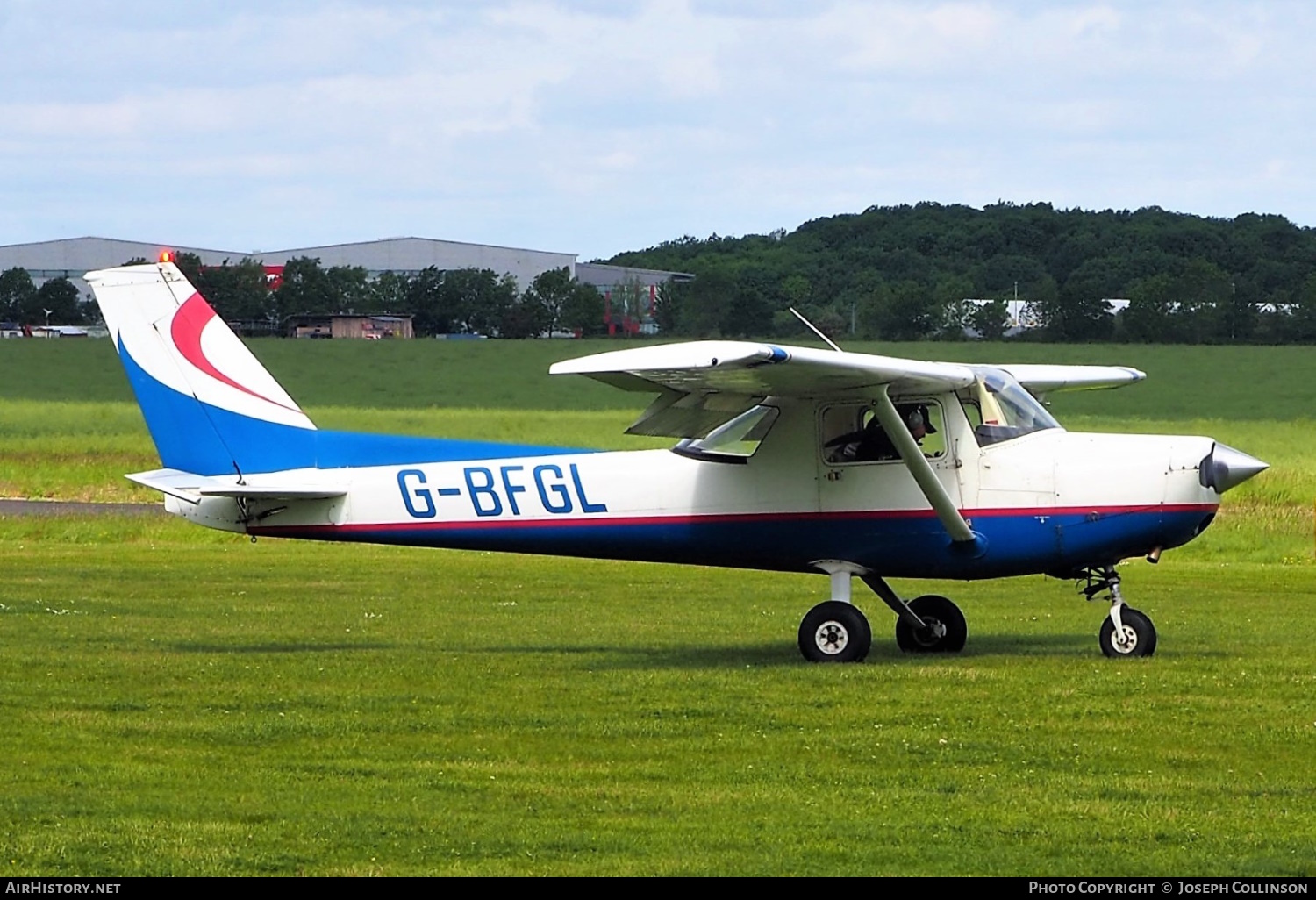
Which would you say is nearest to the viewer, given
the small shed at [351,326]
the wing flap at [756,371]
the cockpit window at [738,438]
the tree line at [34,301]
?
the wing flap at [756,371]

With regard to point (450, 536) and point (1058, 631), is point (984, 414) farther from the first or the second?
point (450, 536)

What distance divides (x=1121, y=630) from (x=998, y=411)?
1894 millimetres

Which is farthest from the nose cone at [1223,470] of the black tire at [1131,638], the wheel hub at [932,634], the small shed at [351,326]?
the small shed at [351,326]

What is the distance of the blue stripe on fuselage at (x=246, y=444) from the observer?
51.8 feet

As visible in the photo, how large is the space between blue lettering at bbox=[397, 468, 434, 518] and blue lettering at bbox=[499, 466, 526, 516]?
2.01ft

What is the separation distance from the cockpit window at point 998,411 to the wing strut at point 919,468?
576 millimetres

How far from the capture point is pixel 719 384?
13648mm

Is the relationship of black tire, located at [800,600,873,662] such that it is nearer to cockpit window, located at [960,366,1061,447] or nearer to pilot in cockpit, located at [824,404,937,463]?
pilot in cockpit, located at [824,404,937,463]

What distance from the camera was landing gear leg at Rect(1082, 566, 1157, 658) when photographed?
14258mm

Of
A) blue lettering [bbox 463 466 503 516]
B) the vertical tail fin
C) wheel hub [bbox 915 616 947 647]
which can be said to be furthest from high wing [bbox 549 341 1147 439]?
the vertical tail fin

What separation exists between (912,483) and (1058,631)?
3303mm

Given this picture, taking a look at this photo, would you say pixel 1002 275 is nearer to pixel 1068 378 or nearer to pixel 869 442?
pixel 1068 378

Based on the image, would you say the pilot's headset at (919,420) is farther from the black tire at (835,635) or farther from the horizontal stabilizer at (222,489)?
the horizontal stabilizer at (222,489)

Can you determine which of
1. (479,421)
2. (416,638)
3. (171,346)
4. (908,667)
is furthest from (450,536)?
(479,421)
